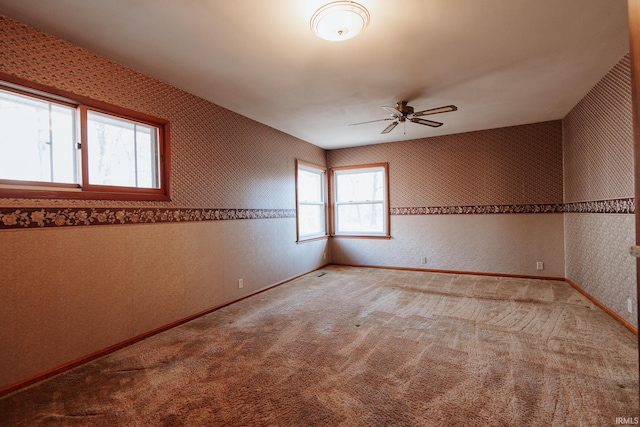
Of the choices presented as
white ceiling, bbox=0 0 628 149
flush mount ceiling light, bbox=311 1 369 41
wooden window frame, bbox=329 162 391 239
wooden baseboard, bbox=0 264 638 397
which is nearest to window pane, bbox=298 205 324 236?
wooden window frame, bbox=329 162 391 239

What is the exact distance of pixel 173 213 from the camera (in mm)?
3037

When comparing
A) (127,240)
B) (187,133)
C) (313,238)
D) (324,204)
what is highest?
(187,133)

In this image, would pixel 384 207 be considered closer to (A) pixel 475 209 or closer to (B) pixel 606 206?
(A) pixel 475 209

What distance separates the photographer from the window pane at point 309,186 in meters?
5.44

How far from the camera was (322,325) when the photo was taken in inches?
117

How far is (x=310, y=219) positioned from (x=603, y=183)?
4089 mm

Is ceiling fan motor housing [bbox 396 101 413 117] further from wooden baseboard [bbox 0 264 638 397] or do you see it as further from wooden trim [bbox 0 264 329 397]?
wooden trim [bbox 0 264 329 397]

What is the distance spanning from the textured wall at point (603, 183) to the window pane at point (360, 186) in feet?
9.33

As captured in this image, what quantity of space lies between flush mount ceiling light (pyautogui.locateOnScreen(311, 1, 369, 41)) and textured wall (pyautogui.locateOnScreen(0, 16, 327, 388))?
183cm

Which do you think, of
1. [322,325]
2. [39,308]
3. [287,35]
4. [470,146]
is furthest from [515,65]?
[39,308]

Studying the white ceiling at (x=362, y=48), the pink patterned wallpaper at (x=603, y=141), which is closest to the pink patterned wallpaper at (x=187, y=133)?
the white ceiling at (x=362, y=48)

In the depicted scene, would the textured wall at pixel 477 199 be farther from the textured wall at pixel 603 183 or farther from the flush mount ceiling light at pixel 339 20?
the flush mount ceiling light at pixel 339 20

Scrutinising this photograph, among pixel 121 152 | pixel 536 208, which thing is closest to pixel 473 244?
pixel 536 208

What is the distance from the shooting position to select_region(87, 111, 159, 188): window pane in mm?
2506
